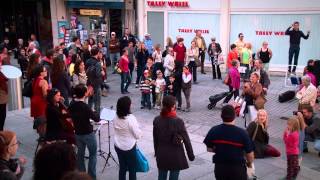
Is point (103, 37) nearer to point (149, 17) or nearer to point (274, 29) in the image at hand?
point (149, 17)

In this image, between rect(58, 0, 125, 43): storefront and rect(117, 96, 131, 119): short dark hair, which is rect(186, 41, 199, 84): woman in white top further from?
rect(117, 96, 131, 119): short dark hair

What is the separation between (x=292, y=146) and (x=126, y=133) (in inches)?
128

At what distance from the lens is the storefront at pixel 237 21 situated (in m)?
17.9

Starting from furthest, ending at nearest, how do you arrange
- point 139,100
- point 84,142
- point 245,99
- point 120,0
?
point 120,0
point 139,100
point 245,99
point 84,142

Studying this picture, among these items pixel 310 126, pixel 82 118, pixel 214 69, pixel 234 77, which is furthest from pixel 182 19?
pixel 82 118

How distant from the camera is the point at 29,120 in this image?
11.7 metres

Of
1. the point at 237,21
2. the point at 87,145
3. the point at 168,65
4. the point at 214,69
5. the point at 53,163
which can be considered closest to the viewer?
the point at 53,163

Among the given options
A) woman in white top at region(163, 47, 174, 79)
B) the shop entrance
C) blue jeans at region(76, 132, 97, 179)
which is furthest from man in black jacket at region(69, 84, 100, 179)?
the shop entrance

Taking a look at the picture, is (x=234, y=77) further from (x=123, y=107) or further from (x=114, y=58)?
(x=114, y=58)

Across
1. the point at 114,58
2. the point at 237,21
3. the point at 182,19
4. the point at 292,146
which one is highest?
Answer: the point at 182,19

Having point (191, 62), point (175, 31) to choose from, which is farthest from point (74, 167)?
point (175, 31)

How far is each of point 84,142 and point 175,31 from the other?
1484 cm

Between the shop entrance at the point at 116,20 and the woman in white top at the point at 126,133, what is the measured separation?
17.6 m

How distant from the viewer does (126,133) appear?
651cm
